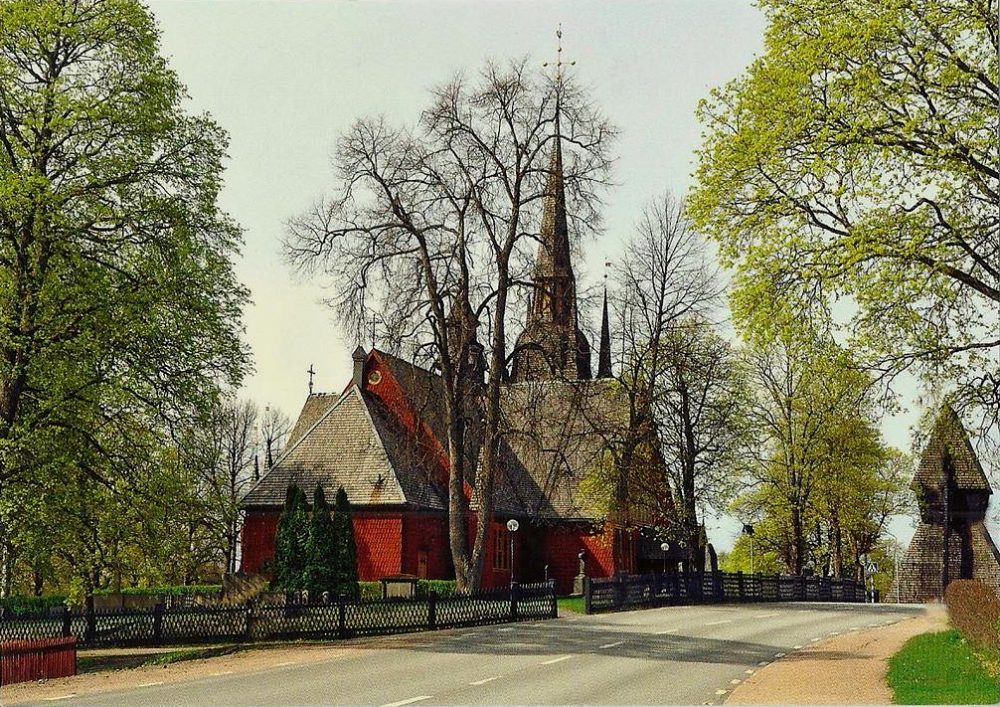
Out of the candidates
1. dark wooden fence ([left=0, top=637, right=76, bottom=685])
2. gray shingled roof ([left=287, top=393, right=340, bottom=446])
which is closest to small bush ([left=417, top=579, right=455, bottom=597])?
dark wooden fence ([left=0, top=637, right=76, bottom=685])

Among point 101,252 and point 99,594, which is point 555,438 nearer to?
point 99,594

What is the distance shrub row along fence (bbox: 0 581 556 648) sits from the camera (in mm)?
21203

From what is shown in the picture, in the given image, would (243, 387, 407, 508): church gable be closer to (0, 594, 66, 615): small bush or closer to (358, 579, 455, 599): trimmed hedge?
(358, 579, 455, 599): trimmed hedge

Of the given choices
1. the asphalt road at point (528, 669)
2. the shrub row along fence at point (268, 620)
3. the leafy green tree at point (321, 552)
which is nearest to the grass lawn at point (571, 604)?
the shrub row along fence at point (268, 620)

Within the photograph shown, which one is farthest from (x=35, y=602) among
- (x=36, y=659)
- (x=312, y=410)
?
(x=312, y=410)

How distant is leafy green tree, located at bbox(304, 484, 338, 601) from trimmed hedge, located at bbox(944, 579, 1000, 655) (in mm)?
19168

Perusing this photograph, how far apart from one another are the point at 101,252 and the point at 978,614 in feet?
63.6

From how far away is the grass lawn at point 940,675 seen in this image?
44.4ft

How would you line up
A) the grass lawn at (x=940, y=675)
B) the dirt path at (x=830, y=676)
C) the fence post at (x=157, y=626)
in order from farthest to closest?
the fence post at (x=157, y=626)
the dirt path at (x=830, y=676)
the grass lawn at (x=940, y=675)

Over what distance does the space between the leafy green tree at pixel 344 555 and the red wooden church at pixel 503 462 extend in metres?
3.09

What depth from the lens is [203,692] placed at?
1562 cm

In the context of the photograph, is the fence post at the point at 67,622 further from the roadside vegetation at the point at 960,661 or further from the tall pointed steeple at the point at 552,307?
the tall pointed steeple at the point at 552,307

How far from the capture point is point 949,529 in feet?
177

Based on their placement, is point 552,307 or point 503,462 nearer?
point 552,307
